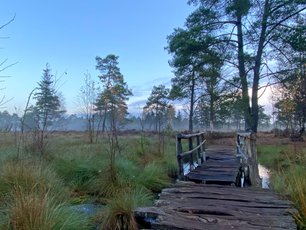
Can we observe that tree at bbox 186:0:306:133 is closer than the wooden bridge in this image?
No

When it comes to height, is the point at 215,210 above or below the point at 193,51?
below

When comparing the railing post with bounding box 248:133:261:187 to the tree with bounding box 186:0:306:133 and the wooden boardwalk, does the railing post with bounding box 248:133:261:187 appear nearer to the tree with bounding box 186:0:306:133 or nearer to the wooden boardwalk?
the wooden boardwalk

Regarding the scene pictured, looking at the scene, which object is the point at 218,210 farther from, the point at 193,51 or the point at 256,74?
the point at 256,74

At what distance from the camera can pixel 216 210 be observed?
4.50 m

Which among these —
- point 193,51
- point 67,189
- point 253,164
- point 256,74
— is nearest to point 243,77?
point 256,74

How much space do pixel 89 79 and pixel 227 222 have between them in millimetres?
15581

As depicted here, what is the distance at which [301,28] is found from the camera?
16531 millimetres

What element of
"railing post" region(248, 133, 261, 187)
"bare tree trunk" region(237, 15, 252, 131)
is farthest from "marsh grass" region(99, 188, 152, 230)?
"bare tree trunk" region(237, 15, 252, 131)

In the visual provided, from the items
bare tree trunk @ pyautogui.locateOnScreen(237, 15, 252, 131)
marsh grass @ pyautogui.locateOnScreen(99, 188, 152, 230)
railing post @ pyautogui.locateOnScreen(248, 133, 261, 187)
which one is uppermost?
bare tree trunk @ pyautogui.locateOnScreen(237, 15, 252, 131)

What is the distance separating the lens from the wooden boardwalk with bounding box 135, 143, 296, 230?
398 cm

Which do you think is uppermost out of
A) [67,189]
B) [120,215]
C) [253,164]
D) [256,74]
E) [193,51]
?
[193,51]

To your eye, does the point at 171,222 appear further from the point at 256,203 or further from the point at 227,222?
the point at 256,203

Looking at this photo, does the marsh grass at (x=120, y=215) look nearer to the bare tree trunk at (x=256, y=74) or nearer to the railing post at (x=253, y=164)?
the railing post at (x=253, y=164)

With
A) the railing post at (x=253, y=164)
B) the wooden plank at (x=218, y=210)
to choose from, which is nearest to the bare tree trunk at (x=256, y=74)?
the railing post at (x=253, y=164)
